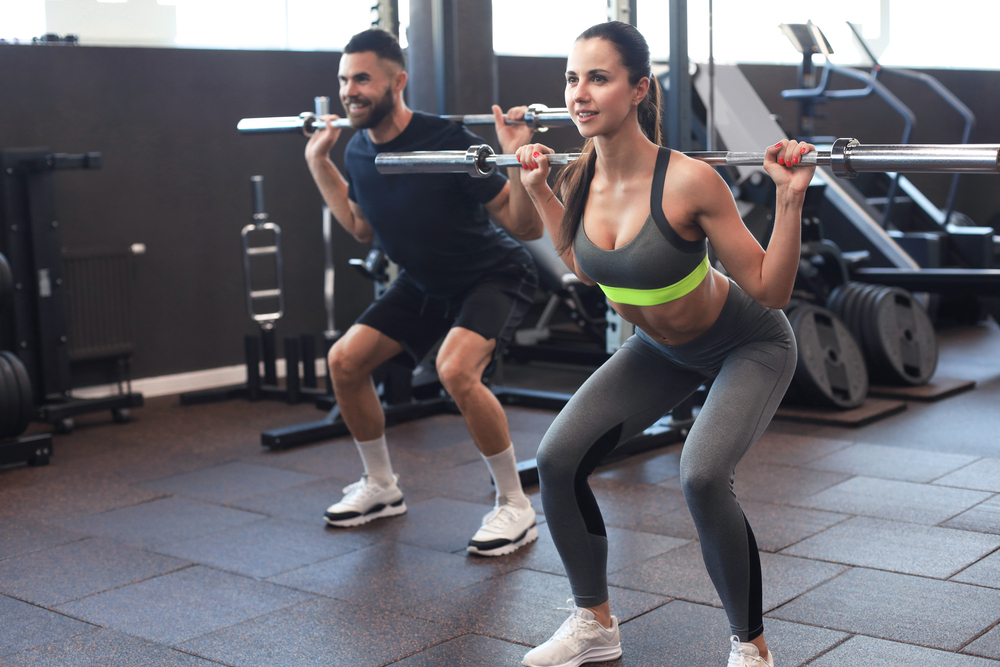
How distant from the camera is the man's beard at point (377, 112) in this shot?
110 inches

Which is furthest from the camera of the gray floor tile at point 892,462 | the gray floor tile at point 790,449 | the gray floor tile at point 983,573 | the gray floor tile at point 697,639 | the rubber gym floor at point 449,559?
the gray floor tile at point 790,449

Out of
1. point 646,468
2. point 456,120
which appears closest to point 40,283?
point 456,120

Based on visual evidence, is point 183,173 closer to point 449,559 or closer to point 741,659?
point 449,559

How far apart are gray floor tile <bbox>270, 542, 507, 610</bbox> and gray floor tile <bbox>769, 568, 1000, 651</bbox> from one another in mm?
785

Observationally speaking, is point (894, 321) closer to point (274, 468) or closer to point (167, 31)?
point (274, 468)

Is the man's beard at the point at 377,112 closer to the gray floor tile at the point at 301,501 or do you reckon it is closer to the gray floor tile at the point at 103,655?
the gray floor tile at the point at 301,501

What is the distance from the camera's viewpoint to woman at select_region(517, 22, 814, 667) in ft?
5.65

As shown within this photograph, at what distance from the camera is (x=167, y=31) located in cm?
499

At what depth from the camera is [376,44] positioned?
2805mm

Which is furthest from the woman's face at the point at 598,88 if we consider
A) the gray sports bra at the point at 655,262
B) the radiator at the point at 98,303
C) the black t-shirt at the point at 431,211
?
the radiator at the point at 98,303

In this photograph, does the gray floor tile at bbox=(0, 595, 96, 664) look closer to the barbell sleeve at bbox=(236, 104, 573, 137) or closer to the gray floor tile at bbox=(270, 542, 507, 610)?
the gray floor tile at bbox=(270, 542, 507, 610)

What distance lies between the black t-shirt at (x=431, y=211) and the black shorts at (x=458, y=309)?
4 cm

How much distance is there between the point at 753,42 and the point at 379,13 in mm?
4065

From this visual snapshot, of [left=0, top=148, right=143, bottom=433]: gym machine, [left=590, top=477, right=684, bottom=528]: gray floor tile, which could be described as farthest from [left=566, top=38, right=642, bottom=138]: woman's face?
[left=0, top=148, right=143, bottom=433]: gym machine
